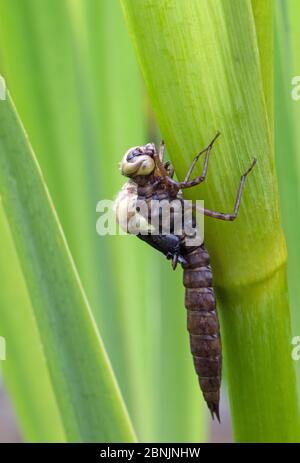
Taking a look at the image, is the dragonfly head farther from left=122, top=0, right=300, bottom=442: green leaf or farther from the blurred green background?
left=122, top=0, right=300, bottom=442: green leaf

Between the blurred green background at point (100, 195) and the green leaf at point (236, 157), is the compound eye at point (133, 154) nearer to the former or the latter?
the blurred green background at point (100, 195)

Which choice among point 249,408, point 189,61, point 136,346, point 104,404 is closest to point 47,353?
point 104,404

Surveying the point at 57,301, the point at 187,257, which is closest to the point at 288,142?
the point at 187,257

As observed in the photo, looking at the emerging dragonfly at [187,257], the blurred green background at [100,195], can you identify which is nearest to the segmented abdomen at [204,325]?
the emerging dragonfly at [187,257]

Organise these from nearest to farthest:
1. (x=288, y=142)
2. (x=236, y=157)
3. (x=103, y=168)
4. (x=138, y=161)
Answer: (x=236, y=157)
(x=288, y=142)
(x=138, y=161)
(x=103, y=168)

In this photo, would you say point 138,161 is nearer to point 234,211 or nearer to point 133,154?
point 133,154

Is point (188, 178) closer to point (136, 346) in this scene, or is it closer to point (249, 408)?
point (249, 408)
